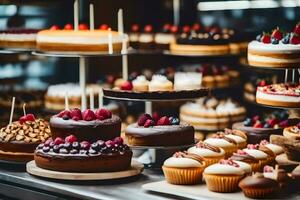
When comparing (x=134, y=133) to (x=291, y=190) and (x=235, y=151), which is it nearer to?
(x=235, y=151)

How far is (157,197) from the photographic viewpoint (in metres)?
4.69

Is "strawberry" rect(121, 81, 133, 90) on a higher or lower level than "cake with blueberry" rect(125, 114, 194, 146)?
higher

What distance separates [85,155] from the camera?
5059mm

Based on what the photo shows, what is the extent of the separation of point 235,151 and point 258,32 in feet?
10.5

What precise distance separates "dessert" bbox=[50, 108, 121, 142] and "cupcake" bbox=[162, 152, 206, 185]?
617 mm

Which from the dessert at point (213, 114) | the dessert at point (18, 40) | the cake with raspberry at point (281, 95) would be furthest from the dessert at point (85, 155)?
the dessert at point (213, 114)

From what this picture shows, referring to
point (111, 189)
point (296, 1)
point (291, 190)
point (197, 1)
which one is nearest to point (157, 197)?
point (111, 189)

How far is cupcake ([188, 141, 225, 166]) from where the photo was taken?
5012 millimetres

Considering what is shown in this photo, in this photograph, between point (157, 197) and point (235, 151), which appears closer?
point (157, 197)

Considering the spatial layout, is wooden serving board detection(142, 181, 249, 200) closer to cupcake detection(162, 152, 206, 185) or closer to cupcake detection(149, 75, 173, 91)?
cupcake detection(162, 152, 206, 185)

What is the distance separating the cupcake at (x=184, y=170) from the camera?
187 inches

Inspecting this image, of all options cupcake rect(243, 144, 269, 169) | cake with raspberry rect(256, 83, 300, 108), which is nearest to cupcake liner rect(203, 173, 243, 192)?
cupcake rect(243, 144, 269, 169)

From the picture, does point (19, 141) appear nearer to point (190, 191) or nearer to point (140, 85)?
point (140, 85)

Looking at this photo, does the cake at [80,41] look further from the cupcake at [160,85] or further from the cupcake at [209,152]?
the cupcake at [209,152]
